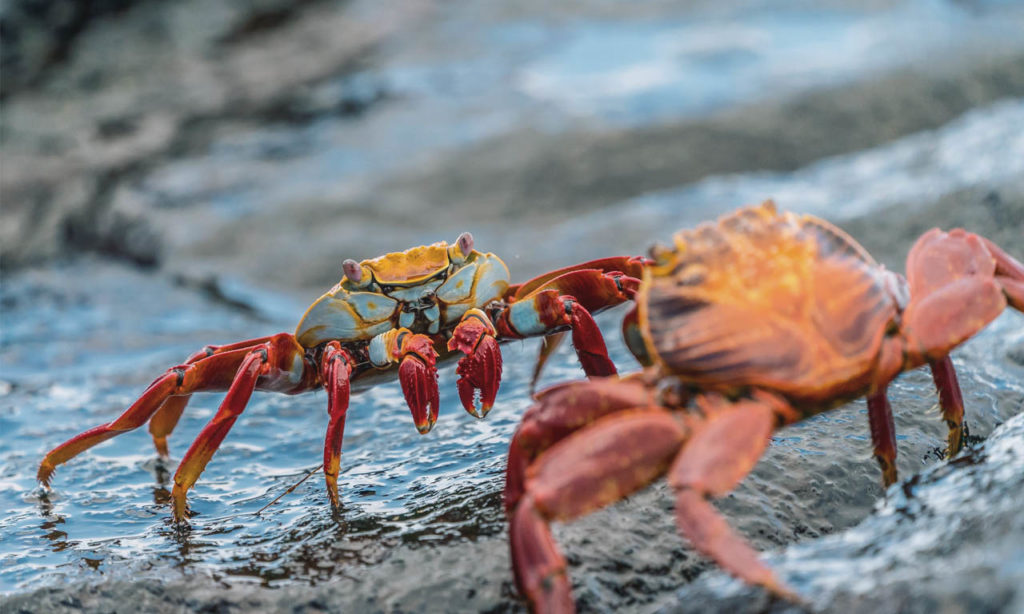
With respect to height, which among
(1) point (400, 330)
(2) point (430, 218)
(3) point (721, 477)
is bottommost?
(3) point (721, 477)

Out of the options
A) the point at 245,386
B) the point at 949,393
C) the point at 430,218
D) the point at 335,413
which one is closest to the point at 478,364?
the point at 335,413

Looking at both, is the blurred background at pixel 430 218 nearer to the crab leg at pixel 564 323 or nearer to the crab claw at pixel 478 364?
the crab claw at pixel 478 364

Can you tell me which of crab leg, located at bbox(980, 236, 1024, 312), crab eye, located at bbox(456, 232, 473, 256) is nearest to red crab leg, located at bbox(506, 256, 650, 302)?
crab eye, located at bbox(456, 232, 473, 256)

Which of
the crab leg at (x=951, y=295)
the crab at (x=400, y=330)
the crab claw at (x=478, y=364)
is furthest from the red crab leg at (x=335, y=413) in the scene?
the crab leg at (x=951, y=295)

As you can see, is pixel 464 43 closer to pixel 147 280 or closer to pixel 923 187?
pixel 147 280

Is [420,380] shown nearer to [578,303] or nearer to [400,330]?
[400,330]

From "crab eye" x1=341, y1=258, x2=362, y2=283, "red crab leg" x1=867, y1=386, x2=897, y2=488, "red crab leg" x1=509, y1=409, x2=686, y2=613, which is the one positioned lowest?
"red crab leg" x1=867, y1=386, x2=897, y2=488

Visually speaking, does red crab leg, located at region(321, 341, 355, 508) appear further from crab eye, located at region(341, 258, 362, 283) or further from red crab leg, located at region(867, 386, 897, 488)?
red crab leg, located at region(867, 386, 897, 488)
